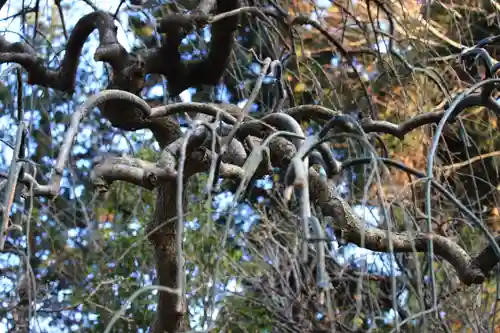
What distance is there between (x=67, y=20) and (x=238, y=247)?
4.74 ft

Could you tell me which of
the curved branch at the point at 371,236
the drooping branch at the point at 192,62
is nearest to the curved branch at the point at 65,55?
the drooping branch at the point at 192,62

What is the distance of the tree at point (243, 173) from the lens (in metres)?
1.47

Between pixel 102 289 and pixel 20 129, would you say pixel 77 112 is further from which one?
pixel 102 289

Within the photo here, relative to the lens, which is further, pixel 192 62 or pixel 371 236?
pixel 192 62

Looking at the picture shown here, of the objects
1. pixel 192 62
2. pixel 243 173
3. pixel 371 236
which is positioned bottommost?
pixel 243 173

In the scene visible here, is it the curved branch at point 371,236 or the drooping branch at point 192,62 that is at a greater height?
the drooping branch at point 192,62

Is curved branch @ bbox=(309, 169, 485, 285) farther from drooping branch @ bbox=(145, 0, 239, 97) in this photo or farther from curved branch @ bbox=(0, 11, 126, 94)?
curved branch @ bbox=(0, 11, 126, 94)

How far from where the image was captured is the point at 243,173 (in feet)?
4.31

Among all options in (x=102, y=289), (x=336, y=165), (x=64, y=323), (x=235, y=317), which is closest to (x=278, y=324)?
(x=235, y=317)

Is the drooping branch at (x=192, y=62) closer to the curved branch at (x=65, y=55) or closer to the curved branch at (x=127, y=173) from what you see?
the curved branch at (x=65, y=55)

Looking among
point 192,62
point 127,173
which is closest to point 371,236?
point 127,173

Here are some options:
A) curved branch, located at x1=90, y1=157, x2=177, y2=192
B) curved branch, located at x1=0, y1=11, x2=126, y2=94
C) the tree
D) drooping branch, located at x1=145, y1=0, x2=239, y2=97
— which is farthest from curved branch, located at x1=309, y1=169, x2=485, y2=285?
curved branch, located at x1=0, y1=11, x2=126, y2=94

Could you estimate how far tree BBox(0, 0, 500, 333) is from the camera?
1.47 meters

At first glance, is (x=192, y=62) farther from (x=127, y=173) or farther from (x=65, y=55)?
(x=127, y=173)
